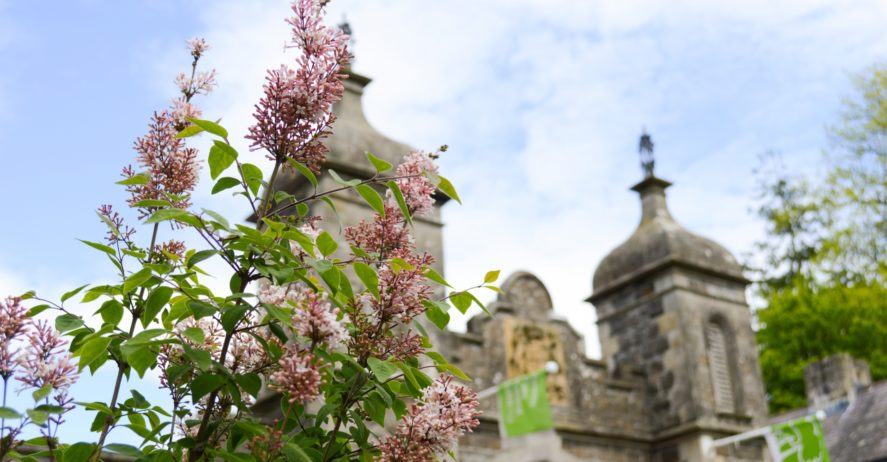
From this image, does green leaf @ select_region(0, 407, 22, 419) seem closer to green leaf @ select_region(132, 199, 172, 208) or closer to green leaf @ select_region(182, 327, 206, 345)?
green leaf @ select_region(182, 327, 206, 345)

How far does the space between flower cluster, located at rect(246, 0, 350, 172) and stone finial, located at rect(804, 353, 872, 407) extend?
21.8 m

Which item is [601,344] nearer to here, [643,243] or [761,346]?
[643,243]

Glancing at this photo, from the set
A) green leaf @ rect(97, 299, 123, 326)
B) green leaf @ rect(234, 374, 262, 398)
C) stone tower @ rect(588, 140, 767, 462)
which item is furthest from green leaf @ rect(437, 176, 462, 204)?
stone tower @ rect(588, 140, 767, 462)

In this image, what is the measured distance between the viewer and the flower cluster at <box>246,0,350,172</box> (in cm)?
240

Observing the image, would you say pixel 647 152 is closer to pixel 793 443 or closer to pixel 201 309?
pixel 793 443

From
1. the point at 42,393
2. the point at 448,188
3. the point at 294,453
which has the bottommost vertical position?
the point at 294,453

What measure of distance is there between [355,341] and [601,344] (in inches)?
506

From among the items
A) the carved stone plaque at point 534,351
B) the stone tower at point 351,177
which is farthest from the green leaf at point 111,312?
the carved stone plaque at point 534,351

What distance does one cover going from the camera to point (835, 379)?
2242cm

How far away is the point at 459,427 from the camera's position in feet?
7.72

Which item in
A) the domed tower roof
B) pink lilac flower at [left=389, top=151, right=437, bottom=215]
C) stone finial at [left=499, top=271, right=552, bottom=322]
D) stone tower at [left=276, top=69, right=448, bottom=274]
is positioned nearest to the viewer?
pink lilac flower at [left=389, top=151, right=437, bottom=215]

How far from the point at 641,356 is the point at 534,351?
7.19 ft

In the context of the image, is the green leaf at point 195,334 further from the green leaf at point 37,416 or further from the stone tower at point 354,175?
the stone tower at point 354,175

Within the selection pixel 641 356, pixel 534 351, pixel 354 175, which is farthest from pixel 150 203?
pixel 641 356
